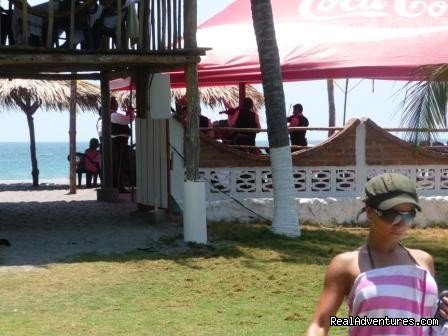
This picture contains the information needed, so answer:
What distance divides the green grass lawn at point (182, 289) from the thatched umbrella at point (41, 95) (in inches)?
379

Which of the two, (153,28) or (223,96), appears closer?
(153,28)

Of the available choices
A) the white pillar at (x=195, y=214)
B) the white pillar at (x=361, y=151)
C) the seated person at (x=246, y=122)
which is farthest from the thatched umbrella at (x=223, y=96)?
the white pillar at (x=195, y=214)

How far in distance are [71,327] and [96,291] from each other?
1.40 meters

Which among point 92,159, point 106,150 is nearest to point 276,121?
point 106,150

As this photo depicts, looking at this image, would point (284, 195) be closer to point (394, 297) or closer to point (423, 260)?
point (423, 260)

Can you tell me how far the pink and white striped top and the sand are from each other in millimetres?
7070

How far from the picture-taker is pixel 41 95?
2045 cm

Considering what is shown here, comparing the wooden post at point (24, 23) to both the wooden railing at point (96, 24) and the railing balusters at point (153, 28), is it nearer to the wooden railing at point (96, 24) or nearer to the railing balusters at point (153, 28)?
the wooden railing at point (96, 24)

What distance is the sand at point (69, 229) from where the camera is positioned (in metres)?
10.9

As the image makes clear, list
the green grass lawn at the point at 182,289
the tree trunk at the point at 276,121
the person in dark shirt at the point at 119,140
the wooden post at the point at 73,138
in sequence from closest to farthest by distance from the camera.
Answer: the green grass lawn at the point at 182,289 → the tree trunk at the point at 276,121 → the person in dark shirt at the point at 119,140 → the wooden post at the point at 73,138

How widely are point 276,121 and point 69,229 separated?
10.8 feet

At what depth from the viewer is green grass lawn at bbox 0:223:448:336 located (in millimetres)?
7441

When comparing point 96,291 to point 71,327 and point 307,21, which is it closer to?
point 71,327

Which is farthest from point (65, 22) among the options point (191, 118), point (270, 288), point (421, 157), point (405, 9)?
point (405, 9)
